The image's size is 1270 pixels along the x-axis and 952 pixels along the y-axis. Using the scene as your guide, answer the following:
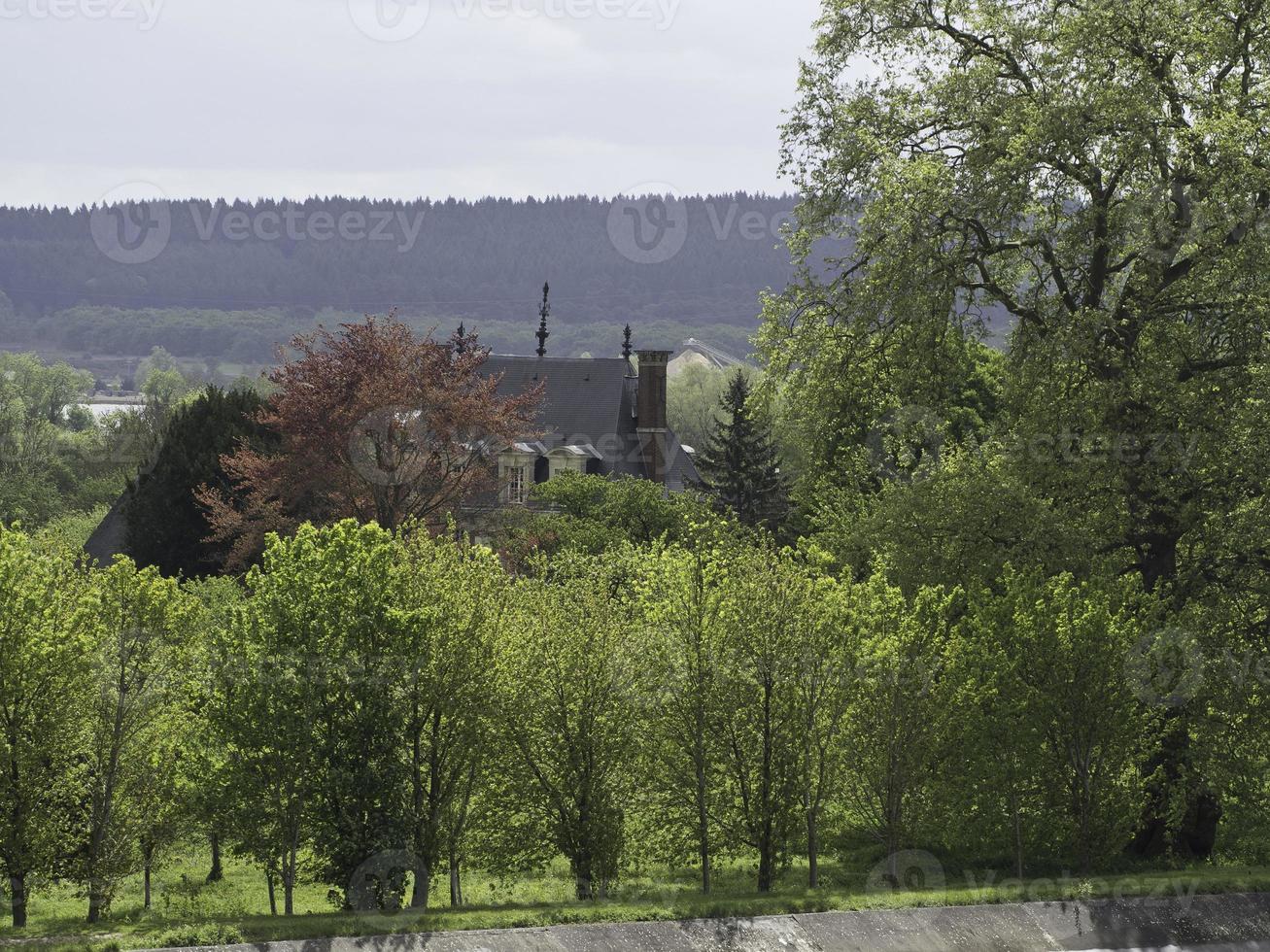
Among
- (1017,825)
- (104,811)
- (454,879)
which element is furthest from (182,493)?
(1017,825)

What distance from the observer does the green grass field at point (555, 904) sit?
18172mm

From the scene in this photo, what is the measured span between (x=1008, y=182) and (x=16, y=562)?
17.3 m

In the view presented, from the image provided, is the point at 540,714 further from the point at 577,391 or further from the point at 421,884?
the point at 577,391

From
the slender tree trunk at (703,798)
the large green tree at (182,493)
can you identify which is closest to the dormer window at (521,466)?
the large green tree at (182,493)

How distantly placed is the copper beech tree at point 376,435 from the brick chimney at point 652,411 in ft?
141

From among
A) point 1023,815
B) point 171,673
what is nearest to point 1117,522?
point 1023,815

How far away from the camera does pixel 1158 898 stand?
20.8 metres

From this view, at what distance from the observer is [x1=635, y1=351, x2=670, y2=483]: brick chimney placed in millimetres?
87312

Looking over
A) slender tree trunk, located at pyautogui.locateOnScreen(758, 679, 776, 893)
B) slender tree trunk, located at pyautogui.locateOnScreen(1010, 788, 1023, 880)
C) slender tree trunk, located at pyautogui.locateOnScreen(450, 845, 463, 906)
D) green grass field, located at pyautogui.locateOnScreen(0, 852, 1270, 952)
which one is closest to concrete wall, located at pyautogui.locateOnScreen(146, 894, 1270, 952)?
green grass field, located at pyautogui.locateOnScreen(0, 852, 1270, 952)

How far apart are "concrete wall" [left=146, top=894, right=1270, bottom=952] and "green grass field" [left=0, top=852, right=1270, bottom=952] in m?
0.41

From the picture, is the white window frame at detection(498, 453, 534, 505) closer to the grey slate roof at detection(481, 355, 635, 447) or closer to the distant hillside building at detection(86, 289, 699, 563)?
the distant hillside building at detection(86, 289, 699, 563)

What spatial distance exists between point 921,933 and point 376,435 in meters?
26.3

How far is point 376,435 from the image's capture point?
138 feet

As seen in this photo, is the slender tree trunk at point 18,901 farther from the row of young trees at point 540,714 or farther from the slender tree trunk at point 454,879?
the slender tree trunk at point 454,879
